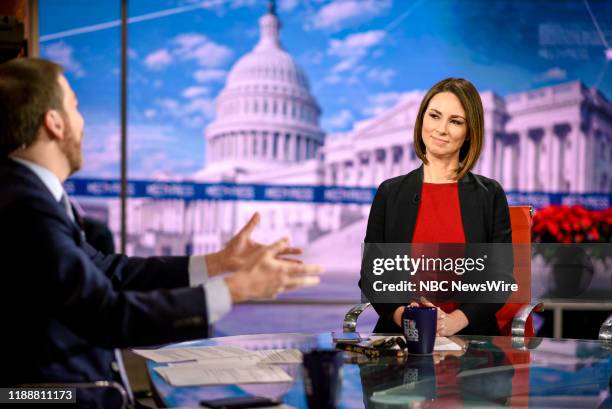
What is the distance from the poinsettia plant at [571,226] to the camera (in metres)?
4.17

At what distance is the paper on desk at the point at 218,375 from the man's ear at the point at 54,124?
53 centimetres

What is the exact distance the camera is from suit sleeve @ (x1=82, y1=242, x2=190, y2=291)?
1819mm

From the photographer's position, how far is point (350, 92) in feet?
16.7

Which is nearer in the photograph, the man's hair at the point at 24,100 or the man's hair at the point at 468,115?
the man's hair at the point at 24,100

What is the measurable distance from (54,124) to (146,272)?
494mm

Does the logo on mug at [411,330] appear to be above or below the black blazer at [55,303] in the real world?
below

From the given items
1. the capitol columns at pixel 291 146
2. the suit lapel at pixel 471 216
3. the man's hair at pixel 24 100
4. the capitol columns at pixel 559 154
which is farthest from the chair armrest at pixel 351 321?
the capitol columns at pixel 559 154

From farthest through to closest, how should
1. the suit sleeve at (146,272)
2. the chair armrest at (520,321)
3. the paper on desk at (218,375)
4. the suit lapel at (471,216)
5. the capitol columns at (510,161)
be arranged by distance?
the capitol columns at (510,161)
the suit lapel at (471,216)
the chair armrest at (520,321)
the suit sleeve at (146,272)
the paper on desk at (218,375)

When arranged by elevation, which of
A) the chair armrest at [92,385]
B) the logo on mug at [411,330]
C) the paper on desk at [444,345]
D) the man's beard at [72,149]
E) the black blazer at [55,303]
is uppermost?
the man's beard at [72,149]

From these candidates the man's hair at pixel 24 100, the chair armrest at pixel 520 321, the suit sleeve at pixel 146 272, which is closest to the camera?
the man's hair at pixel 24 100

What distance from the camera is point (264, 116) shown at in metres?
5.41

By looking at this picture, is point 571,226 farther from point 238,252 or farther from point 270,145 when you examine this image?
point 238,252

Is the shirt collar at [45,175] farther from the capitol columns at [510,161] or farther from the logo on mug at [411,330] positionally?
the capitol columns at [510,161]

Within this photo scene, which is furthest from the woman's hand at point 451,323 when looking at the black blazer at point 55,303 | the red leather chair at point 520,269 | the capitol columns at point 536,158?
the capitol columns at point 536,158
